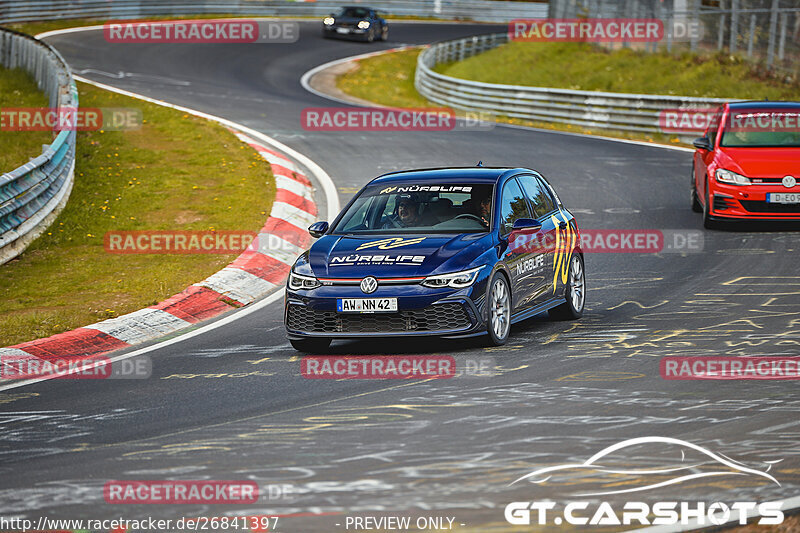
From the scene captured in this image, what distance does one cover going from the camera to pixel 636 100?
90.8ft

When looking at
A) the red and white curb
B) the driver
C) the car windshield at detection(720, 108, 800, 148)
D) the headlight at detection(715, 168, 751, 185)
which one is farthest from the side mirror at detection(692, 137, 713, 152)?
the driver

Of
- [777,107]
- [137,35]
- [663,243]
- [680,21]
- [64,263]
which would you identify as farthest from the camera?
[137,35]

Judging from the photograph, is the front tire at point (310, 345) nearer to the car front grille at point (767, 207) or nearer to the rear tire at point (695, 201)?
the car front grille at point (767, 207)

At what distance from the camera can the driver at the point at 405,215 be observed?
10.7 m

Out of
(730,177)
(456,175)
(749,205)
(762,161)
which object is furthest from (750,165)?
(456,175)

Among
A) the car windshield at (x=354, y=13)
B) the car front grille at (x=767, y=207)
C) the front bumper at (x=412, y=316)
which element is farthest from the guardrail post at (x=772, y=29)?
the front bumper at (x=412, y=316)

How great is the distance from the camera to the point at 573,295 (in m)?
11.6

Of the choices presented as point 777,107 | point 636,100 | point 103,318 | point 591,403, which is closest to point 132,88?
point 636,100

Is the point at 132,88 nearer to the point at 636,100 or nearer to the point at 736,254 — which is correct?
the point at 636,100

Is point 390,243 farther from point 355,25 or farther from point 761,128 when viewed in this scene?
point 355,25

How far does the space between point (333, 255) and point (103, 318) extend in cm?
279

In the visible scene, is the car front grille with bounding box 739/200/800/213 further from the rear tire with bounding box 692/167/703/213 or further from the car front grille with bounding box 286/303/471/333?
the car front grille with bounding box 286/303/471/333

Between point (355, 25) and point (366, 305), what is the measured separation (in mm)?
40075

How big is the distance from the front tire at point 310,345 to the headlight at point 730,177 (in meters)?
8.01
